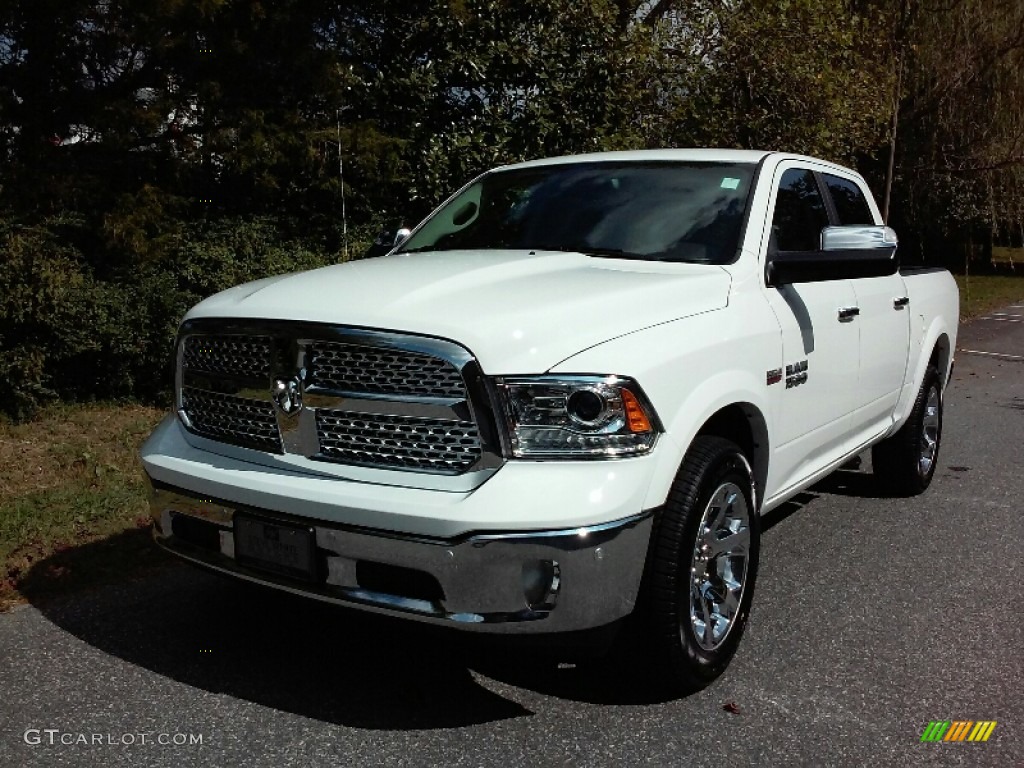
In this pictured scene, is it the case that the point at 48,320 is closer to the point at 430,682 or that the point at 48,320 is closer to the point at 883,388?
the point at 430,682

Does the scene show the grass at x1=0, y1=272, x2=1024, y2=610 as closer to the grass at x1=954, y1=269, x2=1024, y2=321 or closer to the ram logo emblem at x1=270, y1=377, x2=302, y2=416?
the ram logo emblem at x1=270, y1=377, x2=302, y2=416

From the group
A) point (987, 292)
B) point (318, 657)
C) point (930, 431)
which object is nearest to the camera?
point (318, 657)

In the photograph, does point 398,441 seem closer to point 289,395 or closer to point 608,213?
point 289,395

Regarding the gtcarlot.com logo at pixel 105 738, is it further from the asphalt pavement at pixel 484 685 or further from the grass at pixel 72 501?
the grass at pixel 72 501

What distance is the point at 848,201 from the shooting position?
5.64 metres

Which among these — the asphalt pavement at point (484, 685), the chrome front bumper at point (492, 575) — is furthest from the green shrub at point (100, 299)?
the chrome front bumper at point (492, 575)

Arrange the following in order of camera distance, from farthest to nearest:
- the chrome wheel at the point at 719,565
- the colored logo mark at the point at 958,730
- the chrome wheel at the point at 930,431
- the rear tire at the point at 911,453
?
1. the chrome wheel at the point at 930,431
2. the rear tire at the point at 911,453
3. the chrome wheel at the point at 719,565
4. the colored logo mark at the point at 958,730

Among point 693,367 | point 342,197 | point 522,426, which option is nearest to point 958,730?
point 693,367

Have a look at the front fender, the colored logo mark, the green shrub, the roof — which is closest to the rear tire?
the roof

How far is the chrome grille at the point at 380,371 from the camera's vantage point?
3.10 metres

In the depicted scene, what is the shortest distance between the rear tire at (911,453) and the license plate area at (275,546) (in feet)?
12.9

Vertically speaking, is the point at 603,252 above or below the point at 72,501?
above

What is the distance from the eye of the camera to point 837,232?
14.2ft

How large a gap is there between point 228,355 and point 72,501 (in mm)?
2646
